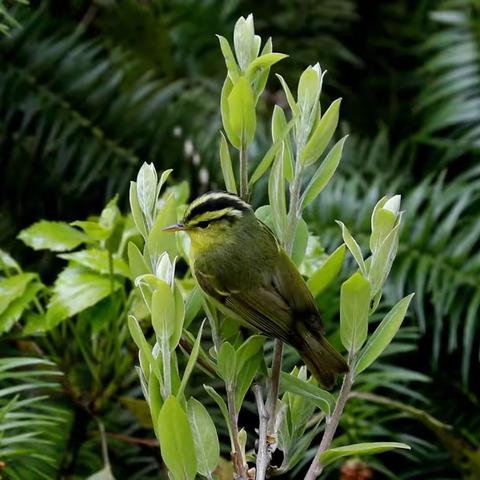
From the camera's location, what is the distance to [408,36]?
5.16 feet

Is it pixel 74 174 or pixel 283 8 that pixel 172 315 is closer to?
pixel 74 174

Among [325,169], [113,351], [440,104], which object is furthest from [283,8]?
[325,169]

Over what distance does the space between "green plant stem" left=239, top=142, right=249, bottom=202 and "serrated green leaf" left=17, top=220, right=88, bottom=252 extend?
39cm

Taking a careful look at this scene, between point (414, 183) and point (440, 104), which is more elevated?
point (440, 104)

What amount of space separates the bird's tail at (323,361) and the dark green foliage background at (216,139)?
0.38 meters

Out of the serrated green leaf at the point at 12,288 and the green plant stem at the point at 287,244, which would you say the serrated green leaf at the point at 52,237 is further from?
the green plant stem at the point at 287,244

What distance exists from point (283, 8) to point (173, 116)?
316 millimetres

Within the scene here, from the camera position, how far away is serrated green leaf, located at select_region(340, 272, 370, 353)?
563mm

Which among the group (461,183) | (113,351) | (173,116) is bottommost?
(113,351)

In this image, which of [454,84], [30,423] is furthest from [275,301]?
[454,84]

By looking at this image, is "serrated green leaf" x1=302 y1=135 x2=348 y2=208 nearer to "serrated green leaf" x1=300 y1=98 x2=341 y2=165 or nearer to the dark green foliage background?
"serrated green leaf" x1=300 y1=98 x2=341 y2=165

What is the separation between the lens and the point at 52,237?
39.4 inches

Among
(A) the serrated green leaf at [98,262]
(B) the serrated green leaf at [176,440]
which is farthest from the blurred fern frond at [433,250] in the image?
(B) the serrated green leaf at [176,440]

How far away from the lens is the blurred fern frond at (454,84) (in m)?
1.42
